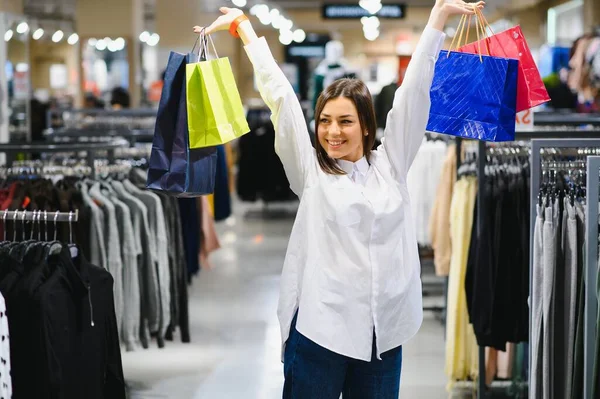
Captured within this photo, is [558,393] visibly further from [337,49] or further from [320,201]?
[337,49]

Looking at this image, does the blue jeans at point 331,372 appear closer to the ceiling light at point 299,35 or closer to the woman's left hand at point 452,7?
the woman's left hand at point 452,7

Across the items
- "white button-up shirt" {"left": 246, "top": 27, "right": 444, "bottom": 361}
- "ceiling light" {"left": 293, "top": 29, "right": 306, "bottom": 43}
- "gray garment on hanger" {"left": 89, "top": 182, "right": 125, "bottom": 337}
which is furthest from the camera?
"ceiling light" {"left": 293, "top": 29, "right": 306, "bottom": 43}

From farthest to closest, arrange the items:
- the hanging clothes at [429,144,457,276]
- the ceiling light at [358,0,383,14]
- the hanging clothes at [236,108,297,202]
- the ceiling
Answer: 1. the ceiling
2. the ceiling light at [358,0,383,14]
3. the hanging clothes at [236,108,297,202]
4. the hanging clothes at [429,144,457,276]

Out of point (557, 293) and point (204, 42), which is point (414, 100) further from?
point (557, 293)

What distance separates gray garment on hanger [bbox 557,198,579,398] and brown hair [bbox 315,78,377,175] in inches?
44.3

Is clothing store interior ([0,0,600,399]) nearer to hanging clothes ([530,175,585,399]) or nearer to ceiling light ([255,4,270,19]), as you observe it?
hanging clothes ([530,175,585,399])

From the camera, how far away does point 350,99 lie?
2.85 m

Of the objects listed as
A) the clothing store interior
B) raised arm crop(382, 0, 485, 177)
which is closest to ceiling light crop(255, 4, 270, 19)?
the clothing store interior

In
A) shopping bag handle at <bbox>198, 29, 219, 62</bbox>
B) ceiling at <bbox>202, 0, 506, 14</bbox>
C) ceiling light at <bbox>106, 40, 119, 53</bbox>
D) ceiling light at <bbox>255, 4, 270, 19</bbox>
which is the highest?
ceiling at <bbox>202, 0, 506, 14</bbox>

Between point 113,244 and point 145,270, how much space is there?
432mm

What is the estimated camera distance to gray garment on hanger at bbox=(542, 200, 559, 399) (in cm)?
367

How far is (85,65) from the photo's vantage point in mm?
16281

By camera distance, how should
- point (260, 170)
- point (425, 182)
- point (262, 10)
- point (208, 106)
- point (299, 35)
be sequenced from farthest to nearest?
point (299, 35)
point (262, 10)
point (260, 170)
point (425, 182)
point (208, 106)

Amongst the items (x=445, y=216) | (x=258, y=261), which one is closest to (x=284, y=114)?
(x=445, y=216)
